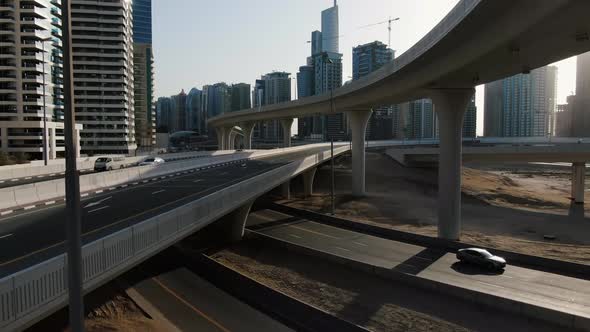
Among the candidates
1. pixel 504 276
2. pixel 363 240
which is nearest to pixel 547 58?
pixel 504 276

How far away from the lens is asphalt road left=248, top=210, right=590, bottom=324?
19938 mm

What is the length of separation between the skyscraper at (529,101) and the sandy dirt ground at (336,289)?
177m

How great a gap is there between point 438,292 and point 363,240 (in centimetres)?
1171

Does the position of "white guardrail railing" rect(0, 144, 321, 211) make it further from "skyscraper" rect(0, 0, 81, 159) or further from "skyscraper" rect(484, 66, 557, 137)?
"skyscraper" rect(484, 66, 557, 137)

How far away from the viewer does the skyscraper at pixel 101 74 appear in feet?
347

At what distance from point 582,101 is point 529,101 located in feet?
78.5

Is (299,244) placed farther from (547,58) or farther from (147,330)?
(547,58)

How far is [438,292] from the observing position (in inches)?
828

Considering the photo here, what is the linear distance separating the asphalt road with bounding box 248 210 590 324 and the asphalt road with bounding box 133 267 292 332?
875cm

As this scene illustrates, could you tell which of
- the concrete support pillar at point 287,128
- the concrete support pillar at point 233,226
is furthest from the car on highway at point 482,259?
the concrete support pillar at point 287,128

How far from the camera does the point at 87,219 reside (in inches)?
694

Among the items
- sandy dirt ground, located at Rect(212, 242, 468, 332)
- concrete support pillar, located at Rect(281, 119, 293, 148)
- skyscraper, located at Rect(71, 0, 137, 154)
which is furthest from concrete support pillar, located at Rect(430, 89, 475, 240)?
skyscraper, located at Rect(71, 0, 137, 154)

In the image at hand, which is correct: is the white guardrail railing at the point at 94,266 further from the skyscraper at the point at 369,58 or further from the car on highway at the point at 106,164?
the skyscraper at the point at 369,58

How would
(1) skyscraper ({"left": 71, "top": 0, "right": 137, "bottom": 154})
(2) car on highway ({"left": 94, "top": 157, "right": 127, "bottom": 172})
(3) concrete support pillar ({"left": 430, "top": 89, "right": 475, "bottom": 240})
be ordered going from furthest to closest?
(1) skyscraper ({"left": 71, "top": 0, "right": 137, "bottom": 154})
(2) car on highway ({"left": 94, "top": 157, "right": 127, "bottom": 172})
(3) concrete support pillar ({"left": 430, "top": 89, "right": 475, "bottom": 240})
